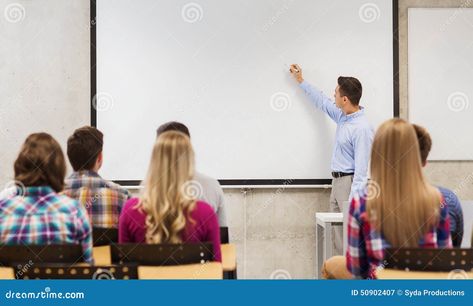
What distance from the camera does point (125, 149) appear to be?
16.4 feet

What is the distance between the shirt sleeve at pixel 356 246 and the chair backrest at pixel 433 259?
0.21 meters

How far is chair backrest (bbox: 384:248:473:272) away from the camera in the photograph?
208cm

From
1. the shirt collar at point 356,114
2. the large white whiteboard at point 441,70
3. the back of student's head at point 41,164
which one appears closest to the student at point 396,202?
the back of student's head at point 41,164

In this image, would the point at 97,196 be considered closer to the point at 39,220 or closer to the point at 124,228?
the point at 124,228

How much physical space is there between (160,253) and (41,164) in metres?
0.62

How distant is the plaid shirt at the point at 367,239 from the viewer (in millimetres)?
2291

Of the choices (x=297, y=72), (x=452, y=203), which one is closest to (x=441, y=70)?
(x=297, y=72)

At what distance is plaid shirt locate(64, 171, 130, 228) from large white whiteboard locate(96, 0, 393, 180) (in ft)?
6.19

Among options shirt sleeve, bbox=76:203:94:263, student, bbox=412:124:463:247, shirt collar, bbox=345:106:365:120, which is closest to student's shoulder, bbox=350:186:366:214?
student, bbox=412:124:463:247

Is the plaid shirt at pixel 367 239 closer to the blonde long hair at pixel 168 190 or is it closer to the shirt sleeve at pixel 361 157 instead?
the blonde long hair at pixel 168 190

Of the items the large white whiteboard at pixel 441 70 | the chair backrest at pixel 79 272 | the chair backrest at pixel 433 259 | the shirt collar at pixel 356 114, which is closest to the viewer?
the chair backrest at pixel 79 272

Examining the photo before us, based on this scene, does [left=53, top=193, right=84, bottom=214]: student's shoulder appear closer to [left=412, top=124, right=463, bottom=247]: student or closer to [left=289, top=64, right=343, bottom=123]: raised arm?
[left=412, top=124, right=463, bottom=247]: student

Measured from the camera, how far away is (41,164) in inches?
93.4

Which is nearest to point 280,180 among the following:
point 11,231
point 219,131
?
point 219,131
